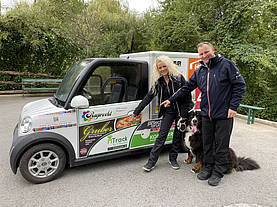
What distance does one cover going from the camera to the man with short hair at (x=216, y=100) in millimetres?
2718

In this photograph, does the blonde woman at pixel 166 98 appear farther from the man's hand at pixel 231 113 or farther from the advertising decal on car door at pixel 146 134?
the man's hand at pixel 231 113

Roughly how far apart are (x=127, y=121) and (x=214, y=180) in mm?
1577

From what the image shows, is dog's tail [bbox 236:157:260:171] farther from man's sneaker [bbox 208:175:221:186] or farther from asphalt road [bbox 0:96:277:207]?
man's sneaker [bbox 208:175:221:186]

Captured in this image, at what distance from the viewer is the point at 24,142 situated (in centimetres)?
277

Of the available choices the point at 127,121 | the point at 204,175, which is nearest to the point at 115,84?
the point at 127,121

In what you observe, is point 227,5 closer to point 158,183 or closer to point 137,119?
point 137,119

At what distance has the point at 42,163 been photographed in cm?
294

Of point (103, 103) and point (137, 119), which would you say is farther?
point (137, 119)

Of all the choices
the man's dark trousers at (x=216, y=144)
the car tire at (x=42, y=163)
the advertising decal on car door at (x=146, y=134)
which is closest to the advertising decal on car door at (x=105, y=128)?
the advertising decal on car door at (x=146, y=134)

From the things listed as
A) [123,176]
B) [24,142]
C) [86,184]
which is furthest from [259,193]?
[24,142]

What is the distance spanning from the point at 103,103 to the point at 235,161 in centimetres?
234

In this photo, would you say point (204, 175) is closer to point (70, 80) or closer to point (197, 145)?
point (197, 145)

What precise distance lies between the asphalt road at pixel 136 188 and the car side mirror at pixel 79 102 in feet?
Result: 3.77

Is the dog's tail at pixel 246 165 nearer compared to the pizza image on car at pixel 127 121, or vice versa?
the pizza image on car at pixel 127 121
